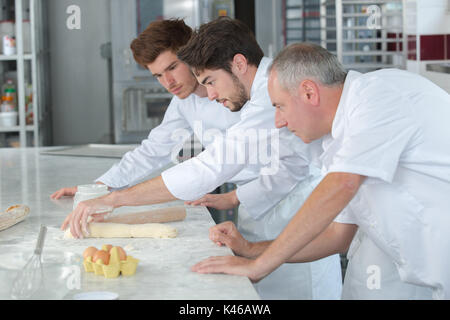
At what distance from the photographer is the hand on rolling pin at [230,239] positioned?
1.48m

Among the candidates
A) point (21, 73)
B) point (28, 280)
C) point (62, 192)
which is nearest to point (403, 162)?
point (28, 280)

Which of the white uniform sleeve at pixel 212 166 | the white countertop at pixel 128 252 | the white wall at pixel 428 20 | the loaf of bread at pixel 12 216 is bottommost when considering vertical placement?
the white countertop at pixel 128 252

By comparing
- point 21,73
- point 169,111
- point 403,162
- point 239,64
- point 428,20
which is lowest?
point 403,162

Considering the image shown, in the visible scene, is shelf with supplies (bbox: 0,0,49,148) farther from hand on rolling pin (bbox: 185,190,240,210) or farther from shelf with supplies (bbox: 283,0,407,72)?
hand on rolling pin (bbox: 185,190,240,210)

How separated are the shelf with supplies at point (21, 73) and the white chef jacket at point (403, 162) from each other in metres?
3.86

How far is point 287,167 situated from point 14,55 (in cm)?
339

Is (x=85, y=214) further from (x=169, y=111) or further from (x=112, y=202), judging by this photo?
(x=169, y=111)

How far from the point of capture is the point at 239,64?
1.88m

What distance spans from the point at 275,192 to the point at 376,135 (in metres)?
0.84

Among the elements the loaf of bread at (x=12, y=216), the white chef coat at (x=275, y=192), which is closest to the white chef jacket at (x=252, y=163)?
the white chef coat at (x=275, y=192)

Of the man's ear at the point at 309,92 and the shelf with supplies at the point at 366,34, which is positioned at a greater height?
the shelf with supplies at the point at 366,34

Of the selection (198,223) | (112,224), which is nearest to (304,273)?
(198,223)

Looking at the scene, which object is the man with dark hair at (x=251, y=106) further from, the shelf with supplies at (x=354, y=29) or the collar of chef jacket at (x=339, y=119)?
the shelf with supplies at (x=354, y=29)

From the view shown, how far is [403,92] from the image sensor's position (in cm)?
130
